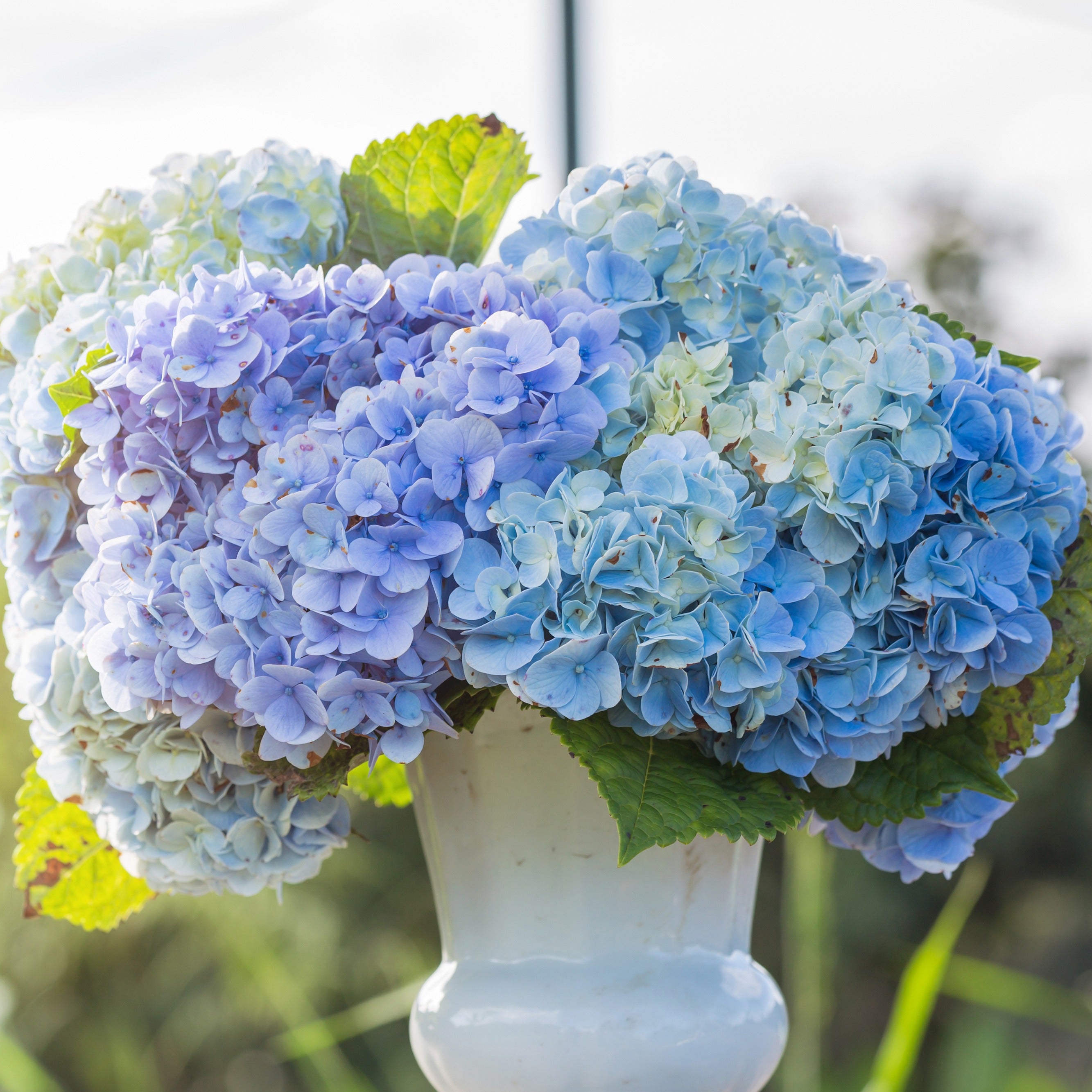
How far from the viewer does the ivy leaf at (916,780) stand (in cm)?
46

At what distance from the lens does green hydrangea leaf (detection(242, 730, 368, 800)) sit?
436mm

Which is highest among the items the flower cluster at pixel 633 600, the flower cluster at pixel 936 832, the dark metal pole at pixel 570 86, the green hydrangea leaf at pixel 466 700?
the flower cluster at pixel 633 600

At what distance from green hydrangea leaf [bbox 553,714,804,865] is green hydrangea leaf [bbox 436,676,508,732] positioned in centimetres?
5

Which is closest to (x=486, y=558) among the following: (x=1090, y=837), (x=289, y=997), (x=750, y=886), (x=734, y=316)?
(x=734, y=316)

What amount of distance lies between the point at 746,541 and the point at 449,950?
297 millimetres

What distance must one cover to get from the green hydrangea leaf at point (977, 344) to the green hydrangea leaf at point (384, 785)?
391 mm

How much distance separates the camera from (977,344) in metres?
0.54

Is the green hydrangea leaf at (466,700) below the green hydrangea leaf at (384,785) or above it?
above

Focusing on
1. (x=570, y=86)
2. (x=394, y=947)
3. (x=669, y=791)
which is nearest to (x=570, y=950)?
(x=669, y=791)

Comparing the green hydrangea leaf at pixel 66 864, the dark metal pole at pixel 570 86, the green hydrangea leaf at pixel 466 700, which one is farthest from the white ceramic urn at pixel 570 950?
the dark metal pole at pixel 570 86

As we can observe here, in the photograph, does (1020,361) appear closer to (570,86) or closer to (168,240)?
(168,240)

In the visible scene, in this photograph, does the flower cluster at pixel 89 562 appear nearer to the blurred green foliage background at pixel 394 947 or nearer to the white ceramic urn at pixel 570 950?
the white ceramic urn at pixel 570 950

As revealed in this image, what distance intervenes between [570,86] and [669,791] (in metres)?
1.98

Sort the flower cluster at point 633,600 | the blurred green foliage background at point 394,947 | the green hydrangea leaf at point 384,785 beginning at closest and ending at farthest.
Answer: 1. the flower cluster at point 633,600
2. the green hydrangea leaf at point 384,785
3. the blurred green foliage background at point 394,947
